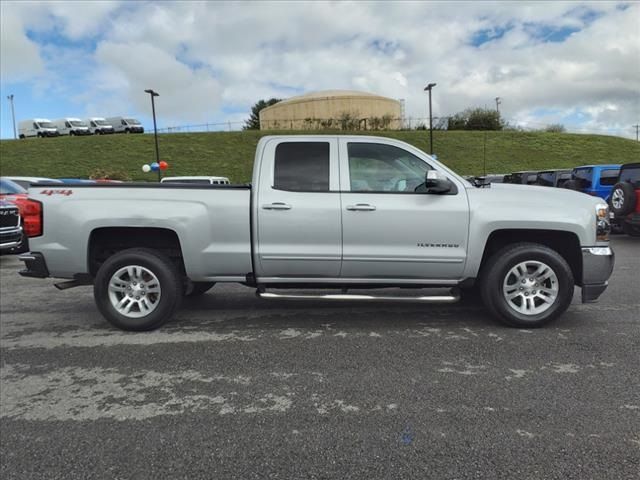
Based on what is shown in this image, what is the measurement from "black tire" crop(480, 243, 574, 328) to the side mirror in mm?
872

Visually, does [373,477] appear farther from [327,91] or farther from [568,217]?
[327,91]

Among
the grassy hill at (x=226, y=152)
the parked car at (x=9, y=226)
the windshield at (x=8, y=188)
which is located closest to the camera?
the parked car at (x=9, y=226)

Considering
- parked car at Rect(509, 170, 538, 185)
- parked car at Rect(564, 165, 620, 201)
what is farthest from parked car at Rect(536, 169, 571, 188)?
parked car at Rect(564, 165, 620, 201)

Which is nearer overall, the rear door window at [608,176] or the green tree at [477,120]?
the rear door window at [608,176]

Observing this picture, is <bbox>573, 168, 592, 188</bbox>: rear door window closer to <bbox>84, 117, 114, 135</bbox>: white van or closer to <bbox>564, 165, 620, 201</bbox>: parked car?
<bbox>564, 165, 620, 201</bbox>: parked car

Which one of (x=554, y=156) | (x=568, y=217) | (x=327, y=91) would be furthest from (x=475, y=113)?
(x=568, y=217)

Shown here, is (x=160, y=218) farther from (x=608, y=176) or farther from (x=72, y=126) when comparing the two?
(x=72, y=126)

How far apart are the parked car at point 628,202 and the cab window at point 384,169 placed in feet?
25.0

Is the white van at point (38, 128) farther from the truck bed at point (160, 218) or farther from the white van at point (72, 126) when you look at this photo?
the truck bed at point (160, 218)

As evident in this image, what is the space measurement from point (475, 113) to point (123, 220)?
197 ft

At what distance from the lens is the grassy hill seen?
40094 millimetres

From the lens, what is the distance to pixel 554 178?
648 inches

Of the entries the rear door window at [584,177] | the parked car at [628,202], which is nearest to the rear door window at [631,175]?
the parked car at [628,202]

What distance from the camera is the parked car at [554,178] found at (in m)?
15.6
